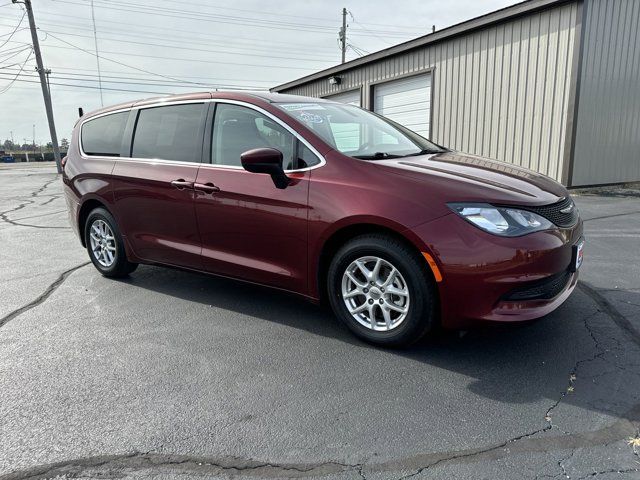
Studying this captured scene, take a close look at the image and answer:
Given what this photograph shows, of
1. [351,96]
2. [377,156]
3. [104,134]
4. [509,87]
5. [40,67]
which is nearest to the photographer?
[377,156]

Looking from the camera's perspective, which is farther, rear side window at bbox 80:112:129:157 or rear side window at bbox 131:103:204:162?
rear side window at bbox 80:112:129:157

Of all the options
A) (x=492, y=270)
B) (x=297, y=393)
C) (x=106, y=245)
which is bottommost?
(x=297, y=393)

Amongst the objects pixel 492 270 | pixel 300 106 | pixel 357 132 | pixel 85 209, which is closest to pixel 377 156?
pixel 357 132

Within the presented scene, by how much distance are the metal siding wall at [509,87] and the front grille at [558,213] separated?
25.3 feet

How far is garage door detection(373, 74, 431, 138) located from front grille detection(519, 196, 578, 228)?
1042 cm

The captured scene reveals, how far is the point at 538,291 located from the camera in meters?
2.79

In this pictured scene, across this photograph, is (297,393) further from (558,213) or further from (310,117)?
(310,117)

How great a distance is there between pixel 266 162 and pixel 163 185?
4.16 feet

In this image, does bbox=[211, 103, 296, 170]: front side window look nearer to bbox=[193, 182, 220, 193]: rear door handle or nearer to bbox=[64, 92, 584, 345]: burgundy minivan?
bbox=[64, 92, 584, 345]: burgundy minivan

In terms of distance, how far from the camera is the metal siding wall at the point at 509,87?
9.79 metres

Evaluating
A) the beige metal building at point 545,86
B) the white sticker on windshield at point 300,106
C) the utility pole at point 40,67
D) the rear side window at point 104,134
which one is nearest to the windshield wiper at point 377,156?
the white sticker on windshield at point 300,106

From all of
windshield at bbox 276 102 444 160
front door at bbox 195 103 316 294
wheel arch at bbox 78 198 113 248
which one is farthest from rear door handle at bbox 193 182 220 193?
wheel arch at bbox 78 198 113 248

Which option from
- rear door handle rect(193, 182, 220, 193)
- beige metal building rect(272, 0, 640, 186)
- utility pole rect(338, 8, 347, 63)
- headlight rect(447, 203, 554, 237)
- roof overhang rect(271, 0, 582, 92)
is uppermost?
utility pole rect(338, 8, 347, 63)

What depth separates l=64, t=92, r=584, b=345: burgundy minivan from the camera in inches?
109
